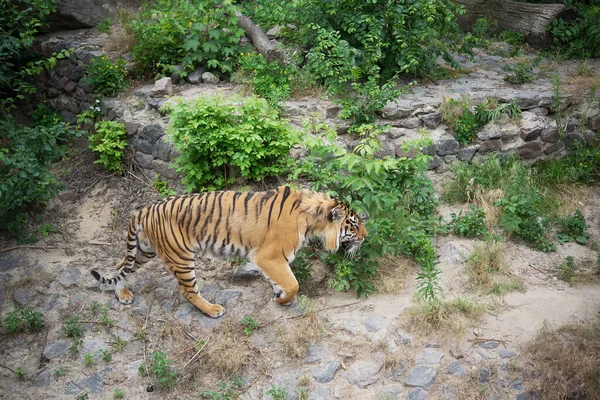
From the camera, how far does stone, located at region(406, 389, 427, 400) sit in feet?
18.1

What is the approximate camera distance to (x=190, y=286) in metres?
6.18

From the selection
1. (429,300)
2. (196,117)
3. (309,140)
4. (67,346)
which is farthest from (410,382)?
(196,117)

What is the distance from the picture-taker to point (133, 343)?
6.13 m

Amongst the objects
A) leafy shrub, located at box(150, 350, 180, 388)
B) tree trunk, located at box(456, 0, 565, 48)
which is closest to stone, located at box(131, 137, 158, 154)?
leafy shrub, located at box(150, 350, 180, 388)

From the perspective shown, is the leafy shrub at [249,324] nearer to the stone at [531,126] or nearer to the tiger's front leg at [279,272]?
the tiger's front leg at [279,272]

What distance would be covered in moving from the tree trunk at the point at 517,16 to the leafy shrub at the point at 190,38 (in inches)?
184

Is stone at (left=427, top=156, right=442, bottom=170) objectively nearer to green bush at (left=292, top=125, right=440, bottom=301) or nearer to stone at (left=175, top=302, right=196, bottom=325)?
green bush at (left=292, top=125, right=440, bottom=301)

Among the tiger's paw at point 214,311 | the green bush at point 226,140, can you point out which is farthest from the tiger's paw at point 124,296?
the green bush at point 226,140

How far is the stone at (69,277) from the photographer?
679cm

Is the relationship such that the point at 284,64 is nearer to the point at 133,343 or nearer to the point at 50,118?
the point at 50,118

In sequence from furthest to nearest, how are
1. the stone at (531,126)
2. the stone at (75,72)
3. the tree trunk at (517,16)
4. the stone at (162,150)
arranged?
the tree trunk at (517,16) < the stone at (75,72) < the stone at (531,126) < the stone at (162,150)

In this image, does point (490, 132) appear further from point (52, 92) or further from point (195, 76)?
point (52, 92)

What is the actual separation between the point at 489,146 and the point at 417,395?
3890 millimetres

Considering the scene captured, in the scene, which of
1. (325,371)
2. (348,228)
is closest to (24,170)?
(348,228)
